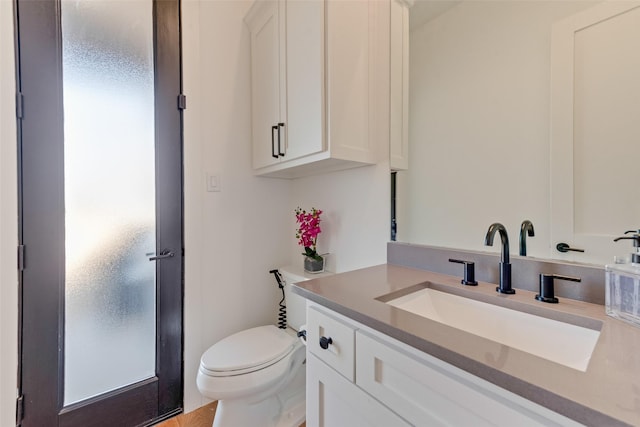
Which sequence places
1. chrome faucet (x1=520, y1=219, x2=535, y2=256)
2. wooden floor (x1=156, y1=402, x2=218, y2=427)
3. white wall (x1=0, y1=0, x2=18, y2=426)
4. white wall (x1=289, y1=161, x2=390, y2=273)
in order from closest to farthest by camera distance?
chrome faucet (x1=520, y1=219, x2=535, y2=256) < white wall (x1=0, y1=0, x2=18, y2=426) < white wall (x1=289, y1=161, x2=390, y2=273) < wooden floor (x1=156, y1=402, x2=218, y2=427)

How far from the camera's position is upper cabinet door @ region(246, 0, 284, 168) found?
138 cm

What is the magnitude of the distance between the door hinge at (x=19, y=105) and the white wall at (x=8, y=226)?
12mm

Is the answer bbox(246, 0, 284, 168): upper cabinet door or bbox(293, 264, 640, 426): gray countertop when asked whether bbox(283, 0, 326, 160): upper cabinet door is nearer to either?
bbox(246, 0, 284, 168): upper cabinet door

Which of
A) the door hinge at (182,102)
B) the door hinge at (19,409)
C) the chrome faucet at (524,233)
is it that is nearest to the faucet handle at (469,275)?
the chrome faucet at (524,233)

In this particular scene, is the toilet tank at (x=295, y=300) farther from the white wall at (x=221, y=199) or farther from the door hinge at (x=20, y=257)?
the door hinge at (x=20, y=257)

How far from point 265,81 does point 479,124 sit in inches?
43.1

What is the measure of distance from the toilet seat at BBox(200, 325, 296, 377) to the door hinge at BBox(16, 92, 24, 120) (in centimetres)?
124

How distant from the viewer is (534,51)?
858mm

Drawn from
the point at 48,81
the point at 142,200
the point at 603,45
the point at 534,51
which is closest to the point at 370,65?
the point at 534,51

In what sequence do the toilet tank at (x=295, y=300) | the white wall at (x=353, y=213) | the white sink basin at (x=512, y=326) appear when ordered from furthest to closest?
1. the toilet tank at (x=295, y=300)
2. the white wall at (x=353, y=213)
3. the white sink basin at (x=512, y=326)

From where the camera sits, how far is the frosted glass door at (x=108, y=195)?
1.21 metres

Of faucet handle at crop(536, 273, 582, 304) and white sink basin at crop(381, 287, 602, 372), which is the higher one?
faucet handle at crop(536, 273, 582, 304)

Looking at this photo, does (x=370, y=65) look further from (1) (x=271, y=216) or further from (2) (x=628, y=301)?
(2) (x=628, y=301)

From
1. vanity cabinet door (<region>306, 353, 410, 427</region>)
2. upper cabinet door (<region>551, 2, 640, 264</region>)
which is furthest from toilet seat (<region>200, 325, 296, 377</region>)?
upper cabinet door (<region>551, 2, 640, 264</region>)
